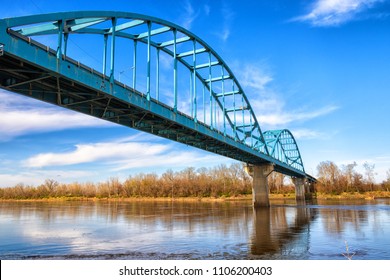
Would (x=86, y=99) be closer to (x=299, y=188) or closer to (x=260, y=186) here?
(x=260, y=186)

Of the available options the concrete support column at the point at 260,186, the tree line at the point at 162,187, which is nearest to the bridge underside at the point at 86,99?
the concrete support column at the point at 260,186

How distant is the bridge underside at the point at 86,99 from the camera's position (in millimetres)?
16938

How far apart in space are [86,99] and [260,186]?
39607 mm

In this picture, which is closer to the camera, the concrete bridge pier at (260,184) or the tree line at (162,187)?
the concrete bridge pier at (260,184)

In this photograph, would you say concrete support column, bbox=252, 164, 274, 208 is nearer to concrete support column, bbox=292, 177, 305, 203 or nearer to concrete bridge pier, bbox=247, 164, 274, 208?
concrete bridge pier, bbox=247, 164, 274, 208

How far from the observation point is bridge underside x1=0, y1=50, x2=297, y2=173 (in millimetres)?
16938

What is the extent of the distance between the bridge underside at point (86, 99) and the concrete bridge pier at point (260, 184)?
806 inches

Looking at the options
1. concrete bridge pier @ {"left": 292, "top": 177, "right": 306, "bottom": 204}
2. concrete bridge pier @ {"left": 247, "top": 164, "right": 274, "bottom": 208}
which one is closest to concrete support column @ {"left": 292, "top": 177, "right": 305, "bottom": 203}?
concrete bridge pier @ {"left": 292, "top": 177, "right": 306, "bottom": 204}

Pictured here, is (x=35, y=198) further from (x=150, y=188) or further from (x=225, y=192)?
(x=225, y=192)

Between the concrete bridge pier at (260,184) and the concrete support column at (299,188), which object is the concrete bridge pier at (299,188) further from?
the concrete bridge pier at (260,184)

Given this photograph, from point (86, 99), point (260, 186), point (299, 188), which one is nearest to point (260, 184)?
point (260, 186)

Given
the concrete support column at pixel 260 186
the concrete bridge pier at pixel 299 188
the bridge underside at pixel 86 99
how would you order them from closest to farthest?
1. the bridge underside at pixel 86 99
2. the concrete support column at pixel 260 186
3. the concrete bridge pier at pixel 299 188

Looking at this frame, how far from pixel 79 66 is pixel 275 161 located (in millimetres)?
48267

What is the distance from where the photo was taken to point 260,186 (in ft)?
182
